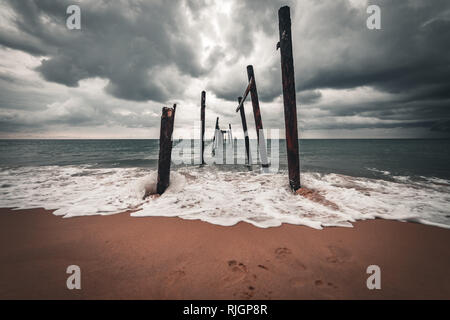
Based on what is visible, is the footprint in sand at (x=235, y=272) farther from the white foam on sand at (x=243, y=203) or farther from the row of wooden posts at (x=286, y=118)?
the row of wooden posts at (x=286, y=118)

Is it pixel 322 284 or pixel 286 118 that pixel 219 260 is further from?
pixel 286 118

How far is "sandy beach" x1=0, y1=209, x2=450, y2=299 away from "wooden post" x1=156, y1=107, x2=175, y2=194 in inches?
74.4

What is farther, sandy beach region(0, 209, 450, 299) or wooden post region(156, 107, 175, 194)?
wooden post region(156, 107, 175, 194)

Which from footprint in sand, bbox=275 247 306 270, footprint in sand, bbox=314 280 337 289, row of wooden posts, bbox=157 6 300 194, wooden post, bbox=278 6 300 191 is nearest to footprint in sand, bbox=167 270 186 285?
footprint in sand, bbox=275 247 306 270

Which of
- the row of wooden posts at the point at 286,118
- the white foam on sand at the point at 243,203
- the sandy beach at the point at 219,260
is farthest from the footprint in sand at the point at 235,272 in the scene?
the row of wooden posts at the point at 286,118

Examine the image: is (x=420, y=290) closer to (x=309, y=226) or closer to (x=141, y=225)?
(x=309, y=226)

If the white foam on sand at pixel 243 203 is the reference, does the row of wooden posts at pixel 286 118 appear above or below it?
above

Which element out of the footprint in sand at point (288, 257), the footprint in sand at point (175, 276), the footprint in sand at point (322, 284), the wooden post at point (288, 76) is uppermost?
the wooden post at point (288, 76)

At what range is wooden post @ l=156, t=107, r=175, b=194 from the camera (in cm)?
479

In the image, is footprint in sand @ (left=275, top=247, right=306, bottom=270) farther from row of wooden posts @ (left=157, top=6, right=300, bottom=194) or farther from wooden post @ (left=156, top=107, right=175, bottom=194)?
wooden post @ (left=156, top=107, right=175, bottom=194)

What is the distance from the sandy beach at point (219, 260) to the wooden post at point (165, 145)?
189 centimetres

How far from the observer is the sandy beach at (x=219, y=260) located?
1766 mm

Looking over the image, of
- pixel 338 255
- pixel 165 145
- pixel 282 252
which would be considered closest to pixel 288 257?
pixel 282 252
